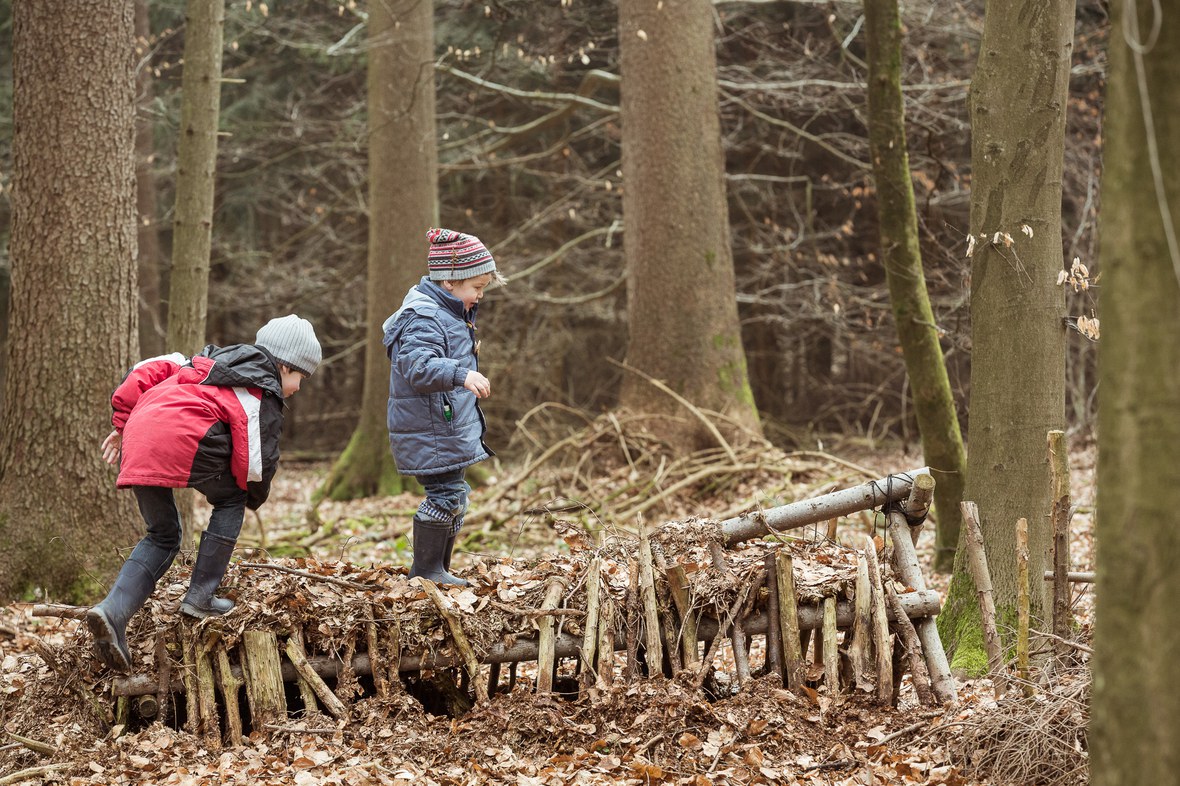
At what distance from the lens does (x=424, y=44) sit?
1191cm

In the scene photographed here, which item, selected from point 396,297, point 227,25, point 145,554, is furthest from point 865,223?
point 145,554

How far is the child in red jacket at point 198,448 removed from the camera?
4160 millimetres

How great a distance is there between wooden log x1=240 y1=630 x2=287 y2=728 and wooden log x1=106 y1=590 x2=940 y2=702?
89mm

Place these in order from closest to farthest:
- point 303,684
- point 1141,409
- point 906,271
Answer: point 1141,409, point 303,684, point 906,271

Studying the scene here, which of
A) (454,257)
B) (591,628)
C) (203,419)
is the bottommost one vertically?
(591,628)

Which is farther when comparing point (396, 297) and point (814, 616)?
point (396, 297)

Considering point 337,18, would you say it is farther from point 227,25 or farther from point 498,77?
point 498,77

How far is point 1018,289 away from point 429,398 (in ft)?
9.48

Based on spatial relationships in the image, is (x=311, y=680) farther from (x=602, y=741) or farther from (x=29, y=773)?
(x=602, y=741)

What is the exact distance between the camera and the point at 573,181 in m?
17.0

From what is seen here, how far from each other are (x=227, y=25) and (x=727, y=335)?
9.34 metres

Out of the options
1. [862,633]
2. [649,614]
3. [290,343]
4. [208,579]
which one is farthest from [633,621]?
[290,343]

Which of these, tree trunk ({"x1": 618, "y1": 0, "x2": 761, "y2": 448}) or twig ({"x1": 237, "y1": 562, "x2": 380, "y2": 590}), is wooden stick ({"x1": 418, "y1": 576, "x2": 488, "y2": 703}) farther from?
tree trunk ({"x1": 618, "y1": 0, "x2": 761, "y2": 448})

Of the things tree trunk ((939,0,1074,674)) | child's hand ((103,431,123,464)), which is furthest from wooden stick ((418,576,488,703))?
tree trunk ((939,0,1074,674))
